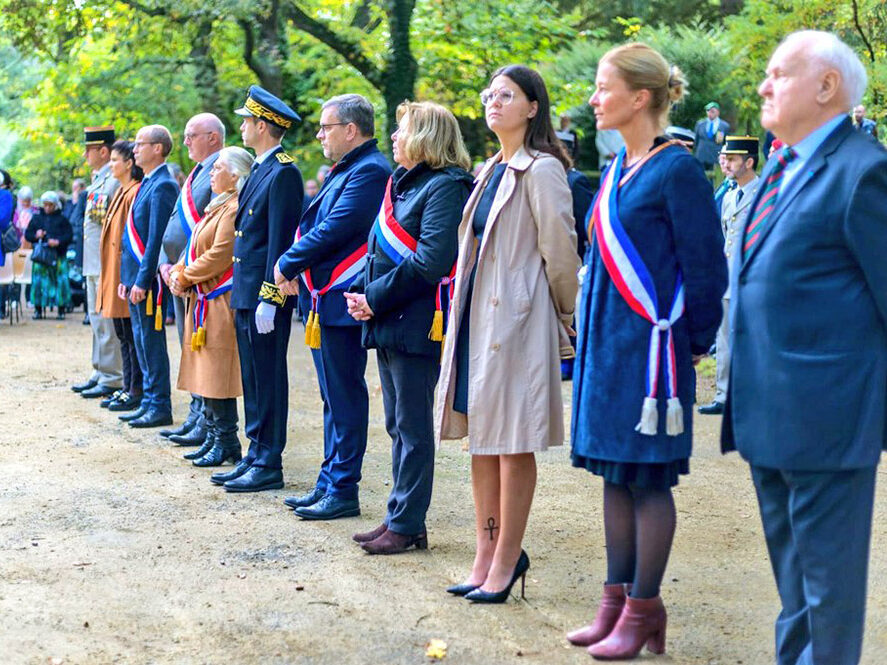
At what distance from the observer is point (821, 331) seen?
3684 mm

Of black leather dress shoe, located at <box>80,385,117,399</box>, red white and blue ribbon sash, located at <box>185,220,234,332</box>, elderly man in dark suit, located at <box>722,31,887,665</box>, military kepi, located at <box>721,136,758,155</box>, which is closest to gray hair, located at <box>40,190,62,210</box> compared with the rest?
black leather dress shoe, located at <box>80,385,117,399</box>

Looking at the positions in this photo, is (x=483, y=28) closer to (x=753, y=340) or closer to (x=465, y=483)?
(x=465, y=483)

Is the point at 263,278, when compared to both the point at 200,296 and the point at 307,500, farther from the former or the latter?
the point at 307,500

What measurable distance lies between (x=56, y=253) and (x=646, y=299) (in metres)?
15.1

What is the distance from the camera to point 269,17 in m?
14.4

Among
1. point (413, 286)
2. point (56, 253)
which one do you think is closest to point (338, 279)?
point (413, 286)

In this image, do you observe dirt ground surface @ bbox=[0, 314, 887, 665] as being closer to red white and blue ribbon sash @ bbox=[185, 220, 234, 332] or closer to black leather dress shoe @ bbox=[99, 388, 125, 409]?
red white and blue ribbon sash @ bbox=[185, 220, 234, 332]

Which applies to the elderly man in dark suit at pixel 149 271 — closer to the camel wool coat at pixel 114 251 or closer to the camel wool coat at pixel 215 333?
the camel wool coat at pixel 114 251

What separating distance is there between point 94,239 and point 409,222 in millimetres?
5738

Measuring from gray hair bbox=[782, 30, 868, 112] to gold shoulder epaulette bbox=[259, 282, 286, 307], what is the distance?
3.55 metres

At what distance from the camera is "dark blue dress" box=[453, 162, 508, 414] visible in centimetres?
508

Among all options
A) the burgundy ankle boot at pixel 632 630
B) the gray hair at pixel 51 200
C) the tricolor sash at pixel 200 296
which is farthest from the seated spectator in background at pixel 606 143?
the burgundy ankle boot at pixel 632 630

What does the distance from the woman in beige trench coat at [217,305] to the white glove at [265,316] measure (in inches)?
37.9

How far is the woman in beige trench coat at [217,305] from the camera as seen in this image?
7747mm
